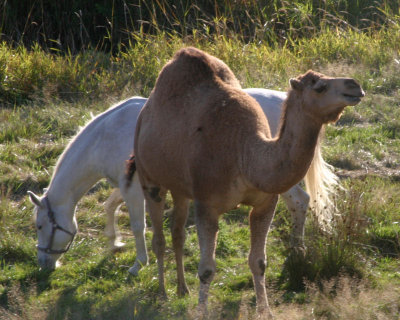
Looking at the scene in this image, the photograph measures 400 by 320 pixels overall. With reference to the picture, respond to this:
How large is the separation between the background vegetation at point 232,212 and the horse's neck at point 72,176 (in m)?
0.62

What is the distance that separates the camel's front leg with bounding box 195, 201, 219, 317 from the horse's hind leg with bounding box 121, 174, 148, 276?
1613 mm

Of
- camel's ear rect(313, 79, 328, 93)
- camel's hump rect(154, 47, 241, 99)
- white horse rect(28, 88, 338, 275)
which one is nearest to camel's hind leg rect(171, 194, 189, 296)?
white horse rect(28, 88, 338, 275)

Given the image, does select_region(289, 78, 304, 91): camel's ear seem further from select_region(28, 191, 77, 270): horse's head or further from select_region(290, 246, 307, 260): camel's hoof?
select_region(28, 191, 77, 270): horse's head

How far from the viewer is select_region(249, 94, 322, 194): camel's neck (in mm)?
4078

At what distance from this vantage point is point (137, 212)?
21.3 feet

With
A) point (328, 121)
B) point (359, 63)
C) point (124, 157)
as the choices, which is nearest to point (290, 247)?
point (124, 157)

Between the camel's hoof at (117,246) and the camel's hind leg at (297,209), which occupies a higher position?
the camel's hind leg at (297,209)

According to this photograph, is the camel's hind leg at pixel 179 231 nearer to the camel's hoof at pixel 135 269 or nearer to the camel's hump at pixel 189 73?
the camel's hoof at pixel 135 269

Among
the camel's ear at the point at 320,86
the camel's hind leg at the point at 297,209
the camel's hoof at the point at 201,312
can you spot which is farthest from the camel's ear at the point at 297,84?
the camel's hind leg at the point at 297,209

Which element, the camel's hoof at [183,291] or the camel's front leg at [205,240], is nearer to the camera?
the camel's front leg at [205,240]

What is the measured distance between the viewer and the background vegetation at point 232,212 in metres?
5.52

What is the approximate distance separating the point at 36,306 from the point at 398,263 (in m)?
2.98

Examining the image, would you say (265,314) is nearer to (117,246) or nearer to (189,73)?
(189,73)

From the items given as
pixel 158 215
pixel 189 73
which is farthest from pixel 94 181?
pixel 189 73
